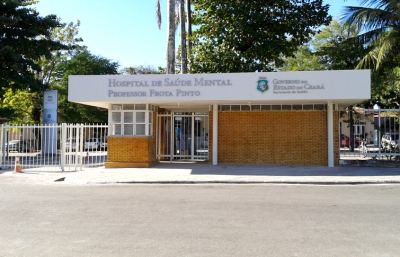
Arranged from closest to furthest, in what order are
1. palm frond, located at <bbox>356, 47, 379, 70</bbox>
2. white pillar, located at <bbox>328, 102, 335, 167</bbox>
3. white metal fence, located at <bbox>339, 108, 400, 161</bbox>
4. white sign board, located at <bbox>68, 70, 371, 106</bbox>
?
white sign board, located at <bbox>68, 70, 371, 106</bbox> < white pillar, located at <bbox>328, 102, 335, 167</bbox> < palm frond, located at <bbox>356, 47, 379, 70</bbox> < white metal fence, located at <bbox>339, 108, 400, 161</bbox>

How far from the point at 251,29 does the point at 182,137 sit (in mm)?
8700

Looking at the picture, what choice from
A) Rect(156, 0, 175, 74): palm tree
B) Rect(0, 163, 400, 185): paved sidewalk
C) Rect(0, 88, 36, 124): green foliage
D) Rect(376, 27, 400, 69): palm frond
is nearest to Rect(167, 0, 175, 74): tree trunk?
Rect(156, 0, 175, 74): palm tree

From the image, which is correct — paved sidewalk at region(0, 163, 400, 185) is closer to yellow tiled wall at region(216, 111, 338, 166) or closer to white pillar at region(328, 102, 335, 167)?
white pillar at region(328, 102, 335, 167)

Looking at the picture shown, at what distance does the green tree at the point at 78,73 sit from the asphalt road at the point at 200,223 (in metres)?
24.6

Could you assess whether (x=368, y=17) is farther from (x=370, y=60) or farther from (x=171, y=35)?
(x=171, y=35)

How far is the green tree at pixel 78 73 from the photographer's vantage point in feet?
112

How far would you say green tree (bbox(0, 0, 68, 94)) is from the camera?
23.4 metres

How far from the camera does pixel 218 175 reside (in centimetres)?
1437

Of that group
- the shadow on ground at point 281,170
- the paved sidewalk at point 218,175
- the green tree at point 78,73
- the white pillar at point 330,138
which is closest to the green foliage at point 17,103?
the green tree at point 78,73

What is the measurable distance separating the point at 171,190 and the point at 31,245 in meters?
5.83

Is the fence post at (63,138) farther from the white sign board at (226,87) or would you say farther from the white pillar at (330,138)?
the white pillar at (330,138)

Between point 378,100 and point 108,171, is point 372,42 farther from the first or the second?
point 108,171

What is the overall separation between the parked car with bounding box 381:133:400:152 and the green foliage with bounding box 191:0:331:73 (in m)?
8.47

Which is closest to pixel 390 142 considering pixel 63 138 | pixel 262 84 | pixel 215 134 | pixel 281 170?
pixel 281 170
